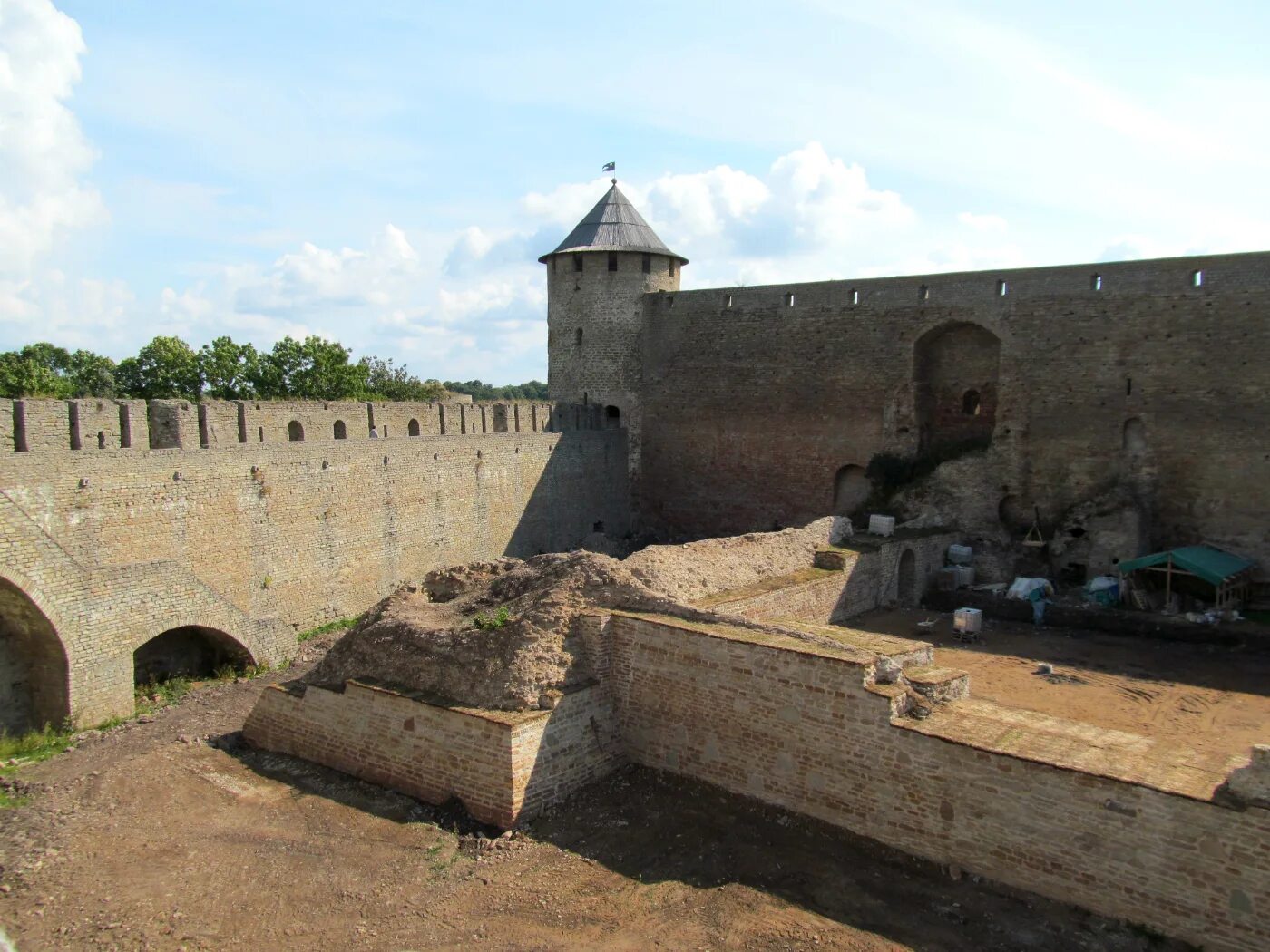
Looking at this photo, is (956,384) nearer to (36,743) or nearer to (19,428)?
(19,428)

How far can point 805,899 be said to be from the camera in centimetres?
687

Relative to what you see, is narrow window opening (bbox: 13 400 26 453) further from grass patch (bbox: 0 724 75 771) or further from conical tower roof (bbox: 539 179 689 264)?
conical tower roof (bbox: 539 179 689 264)

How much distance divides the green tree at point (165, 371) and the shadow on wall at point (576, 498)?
12960mm

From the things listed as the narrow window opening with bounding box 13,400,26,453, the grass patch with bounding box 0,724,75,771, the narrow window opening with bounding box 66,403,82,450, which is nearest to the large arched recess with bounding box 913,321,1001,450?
the narrow window opening with bounding box 66,403,82,450

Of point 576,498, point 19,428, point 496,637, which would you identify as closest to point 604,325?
point 576,498

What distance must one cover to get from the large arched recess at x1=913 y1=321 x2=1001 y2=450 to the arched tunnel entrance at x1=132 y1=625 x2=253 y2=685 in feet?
42.3

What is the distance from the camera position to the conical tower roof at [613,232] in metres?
21.9

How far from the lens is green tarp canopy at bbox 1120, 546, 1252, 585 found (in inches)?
555

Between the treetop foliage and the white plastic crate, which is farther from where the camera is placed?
the treetop foliage

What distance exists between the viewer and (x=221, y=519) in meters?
13.1

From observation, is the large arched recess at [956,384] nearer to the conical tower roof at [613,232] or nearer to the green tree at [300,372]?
the conical tower roof at [613,232]

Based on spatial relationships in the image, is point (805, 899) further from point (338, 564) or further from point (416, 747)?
point (338, 564)

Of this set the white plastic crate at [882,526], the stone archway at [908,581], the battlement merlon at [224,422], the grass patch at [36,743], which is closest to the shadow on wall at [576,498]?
the battlement merlon at [224,422]

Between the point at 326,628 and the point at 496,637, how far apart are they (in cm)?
642
